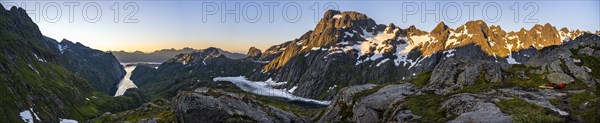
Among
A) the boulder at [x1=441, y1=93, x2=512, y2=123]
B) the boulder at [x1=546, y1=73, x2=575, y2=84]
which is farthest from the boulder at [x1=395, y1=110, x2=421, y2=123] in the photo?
the boulder at [x1=546, y1=73, x2=575, y2=84]

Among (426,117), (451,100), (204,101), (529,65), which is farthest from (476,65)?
(204,101)

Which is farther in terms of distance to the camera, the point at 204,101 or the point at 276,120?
the point at 276,120

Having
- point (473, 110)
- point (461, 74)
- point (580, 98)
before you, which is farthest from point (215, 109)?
point (580, 98)

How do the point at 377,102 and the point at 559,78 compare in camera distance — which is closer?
the point at 559,78

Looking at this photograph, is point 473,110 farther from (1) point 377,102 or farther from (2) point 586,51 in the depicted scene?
(2) point 586,51

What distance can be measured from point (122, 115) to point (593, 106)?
18044cm

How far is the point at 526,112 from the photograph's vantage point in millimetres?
37281

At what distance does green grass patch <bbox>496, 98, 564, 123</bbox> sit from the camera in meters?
35.2

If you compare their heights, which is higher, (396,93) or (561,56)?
(561,56)

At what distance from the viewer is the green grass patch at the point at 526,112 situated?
116 ft

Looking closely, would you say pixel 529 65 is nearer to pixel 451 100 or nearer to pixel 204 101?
pixel 451 100

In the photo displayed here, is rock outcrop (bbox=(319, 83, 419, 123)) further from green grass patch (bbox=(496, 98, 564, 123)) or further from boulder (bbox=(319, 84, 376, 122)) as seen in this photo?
green grass patch (bbox=(496, 98, 564, 123))

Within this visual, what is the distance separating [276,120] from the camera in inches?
2184

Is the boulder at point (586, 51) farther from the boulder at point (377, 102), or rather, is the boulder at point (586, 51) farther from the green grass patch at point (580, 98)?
the boulder at point (377, 102)
